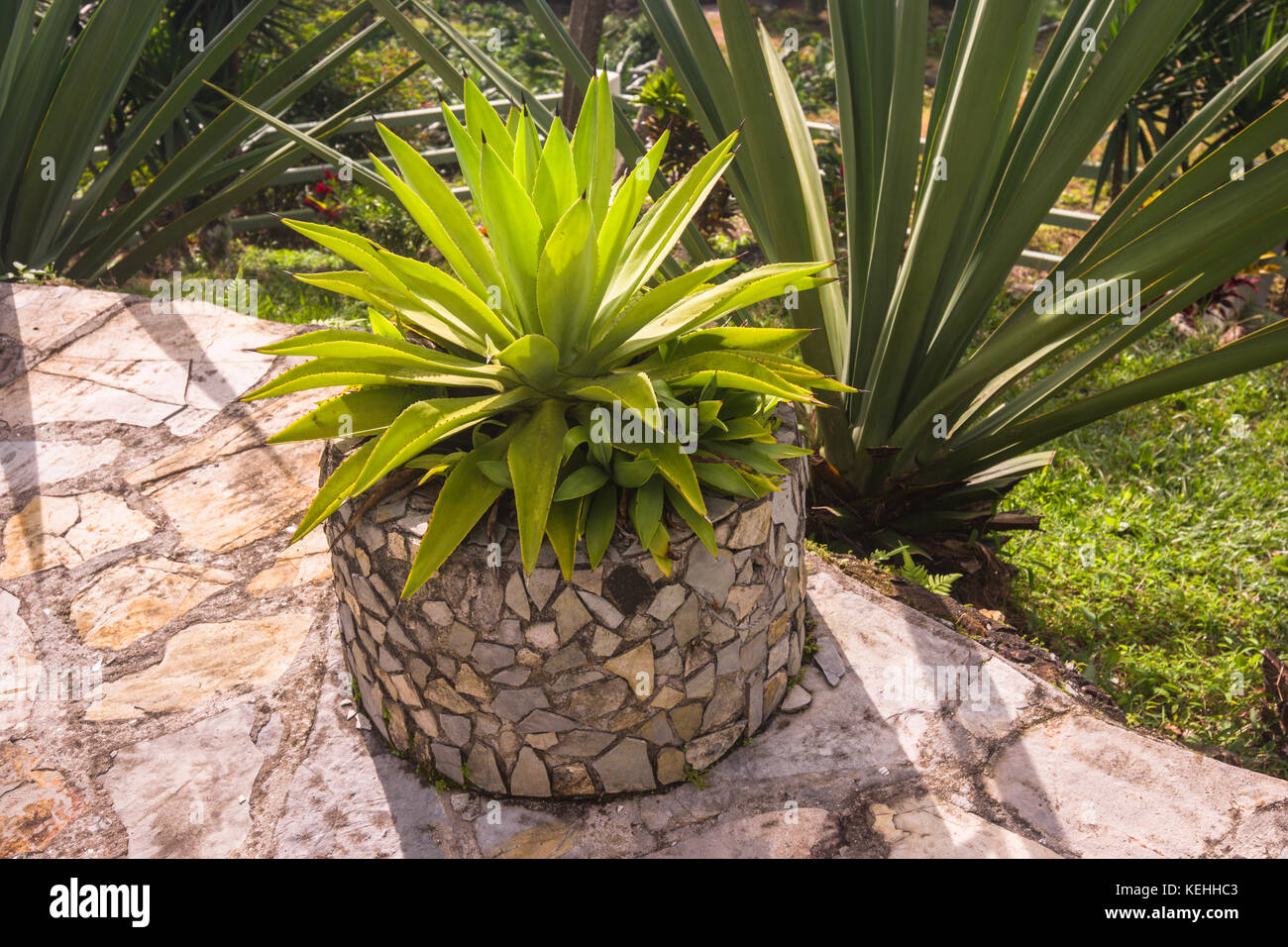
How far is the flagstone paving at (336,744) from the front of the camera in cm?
196

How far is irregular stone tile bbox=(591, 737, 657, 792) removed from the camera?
77.3 inches

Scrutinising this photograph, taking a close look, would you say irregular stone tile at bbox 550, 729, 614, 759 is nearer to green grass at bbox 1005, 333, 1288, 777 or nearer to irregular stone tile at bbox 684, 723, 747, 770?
irregular stone tile at bbox 684, 723, 747, 770

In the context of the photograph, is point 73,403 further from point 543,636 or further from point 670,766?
point 670,766

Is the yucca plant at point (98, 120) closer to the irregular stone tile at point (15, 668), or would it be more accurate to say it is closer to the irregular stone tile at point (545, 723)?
the irregular stone tile at point (15, 668)

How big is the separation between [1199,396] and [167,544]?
4220mm

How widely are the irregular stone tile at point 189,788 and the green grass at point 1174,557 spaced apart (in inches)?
91.1

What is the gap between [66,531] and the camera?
9.38ft

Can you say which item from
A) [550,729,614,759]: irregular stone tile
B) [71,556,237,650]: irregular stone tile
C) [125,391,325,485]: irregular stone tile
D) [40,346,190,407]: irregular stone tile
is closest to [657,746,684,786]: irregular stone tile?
[550,729,614,759]: irregular stone tile

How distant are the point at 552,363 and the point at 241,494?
163 centimetres

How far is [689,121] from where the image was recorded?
19.4ft

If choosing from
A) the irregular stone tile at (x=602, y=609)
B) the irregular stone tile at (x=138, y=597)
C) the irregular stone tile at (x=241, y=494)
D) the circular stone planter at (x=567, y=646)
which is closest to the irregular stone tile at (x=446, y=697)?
the circular stone planter at (x=567, y=646)

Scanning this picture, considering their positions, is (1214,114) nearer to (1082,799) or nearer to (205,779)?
(1082,799)
